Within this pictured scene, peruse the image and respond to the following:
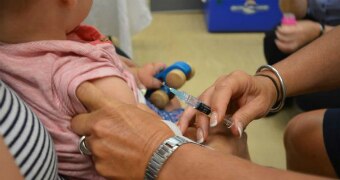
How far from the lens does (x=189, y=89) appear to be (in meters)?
2.12

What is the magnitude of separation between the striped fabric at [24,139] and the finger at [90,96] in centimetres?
10

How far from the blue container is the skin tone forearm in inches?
32.8

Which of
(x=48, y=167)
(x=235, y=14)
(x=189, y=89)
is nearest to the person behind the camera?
(x=48, y=167)

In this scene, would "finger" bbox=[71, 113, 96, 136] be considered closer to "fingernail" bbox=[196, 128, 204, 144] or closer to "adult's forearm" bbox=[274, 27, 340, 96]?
"fingernail" bbox=[196, 128, 204, 144]

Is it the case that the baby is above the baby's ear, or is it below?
below

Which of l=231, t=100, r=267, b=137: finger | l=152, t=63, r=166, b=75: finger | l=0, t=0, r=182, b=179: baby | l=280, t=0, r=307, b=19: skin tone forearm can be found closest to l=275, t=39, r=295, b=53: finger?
l=280, t=0, r=307, b=19: skin tone forearm

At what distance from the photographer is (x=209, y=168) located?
2.13 ft

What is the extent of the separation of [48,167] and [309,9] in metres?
1.58

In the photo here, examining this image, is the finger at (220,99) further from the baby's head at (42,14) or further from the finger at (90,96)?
the baby's head at (42,14)

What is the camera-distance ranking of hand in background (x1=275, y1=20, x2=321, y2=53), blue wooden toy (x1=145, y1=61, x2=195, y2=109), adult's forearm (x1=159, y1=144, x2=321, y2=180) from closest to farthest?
adult's forearm (x1=159, y1=144, x2=321, y2=180) < blue wooden toy (x1=145, y1=61, x2=195, y2=109) < hand in background (x1=275, y1=20, x2=321, y2=53)

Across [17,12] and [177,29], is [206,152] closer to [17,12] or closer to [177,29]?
[17,12]

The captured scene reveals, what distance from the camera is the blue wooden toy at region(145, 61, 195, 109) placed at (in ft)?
3.67

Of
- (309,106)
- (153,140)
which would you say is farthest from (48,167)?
(309,106)

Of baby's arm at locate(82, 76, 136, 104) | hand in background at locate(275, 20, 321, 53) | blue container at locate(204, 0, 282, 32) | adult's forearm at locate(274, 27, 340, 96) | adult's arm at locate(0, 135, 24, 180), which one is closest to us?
adult's arm at locate(0, 135, 24, 180)
